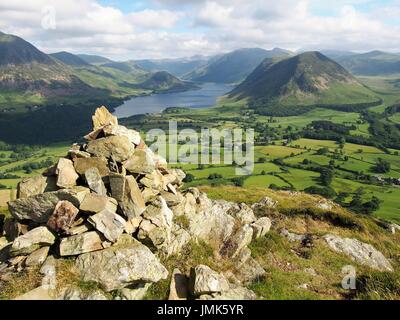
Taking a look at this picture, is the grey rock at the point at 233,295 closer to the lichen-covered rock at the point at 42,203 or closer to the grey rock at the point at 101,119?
the lichen-covered rock at the point at 42,203

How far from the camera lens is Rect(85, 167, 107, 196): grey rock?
2234 cm

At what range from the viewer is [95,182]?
2244 centimetres

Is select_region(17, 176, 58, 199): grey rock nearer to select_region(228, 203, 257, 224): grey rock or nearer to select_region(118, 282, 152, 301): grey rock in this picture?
select_region(118, 282, 152, 301): grey rock

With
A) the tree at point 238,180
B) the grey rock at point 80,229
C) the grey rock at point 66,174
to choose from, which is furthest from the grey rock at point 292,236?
the tree at point 238,180

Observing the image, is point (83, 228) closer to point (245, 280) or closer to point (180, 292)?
point (180, 292)

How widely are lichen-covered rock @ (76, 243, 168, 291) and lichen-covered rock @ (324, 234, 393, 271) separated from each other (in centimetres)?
1732

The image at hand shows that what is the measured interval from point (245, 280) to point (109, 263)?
874cm

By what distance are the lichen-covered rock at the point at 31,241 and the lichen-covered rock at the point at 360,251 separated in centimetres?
2243

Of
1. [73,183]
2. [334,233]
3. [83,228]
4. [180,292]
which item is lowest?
[334,233]

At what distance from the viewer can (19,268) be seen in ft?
61.2

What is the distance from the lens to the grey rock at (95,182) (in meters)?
22.3

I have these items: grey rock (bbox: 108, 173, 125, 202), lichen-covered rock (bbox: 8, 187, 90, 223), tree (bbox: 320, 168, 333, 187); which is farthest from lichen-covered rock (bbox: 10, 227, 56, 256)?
tree (bbox: 320, 168, 333, 187)

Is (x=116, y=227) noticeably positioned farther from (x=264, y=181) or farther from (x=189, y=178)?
(x=264, y=181)
